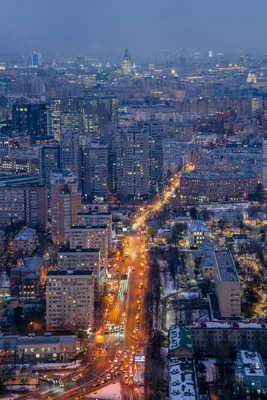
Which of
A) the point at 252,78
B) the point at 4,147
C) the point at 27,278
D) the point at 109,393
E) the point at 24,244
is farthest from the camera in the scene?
the point at 252,78

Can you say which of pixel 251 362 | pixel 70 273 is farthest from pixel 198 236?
pixel 251 362

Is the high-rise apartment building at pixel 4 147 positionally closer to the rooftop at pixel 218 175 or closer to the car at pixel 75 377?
the rooftop at pixel 218 175

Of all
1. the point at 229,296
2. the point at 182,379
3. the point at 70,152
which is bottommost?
the point at 182,379

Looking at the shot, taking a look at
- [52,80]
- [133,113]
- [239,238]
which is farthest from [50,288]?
[52,80]

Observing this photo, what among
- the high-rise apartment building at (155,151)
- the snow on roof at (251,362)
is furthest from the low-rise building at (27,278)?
the high-rise apartment building at (155,151)

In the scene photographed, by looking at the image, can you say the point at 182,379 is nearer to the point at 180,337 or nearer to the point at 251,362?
the point at 251,362

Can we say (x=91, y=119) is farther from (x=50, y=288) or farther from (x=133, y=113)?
(x=50, y=288)
